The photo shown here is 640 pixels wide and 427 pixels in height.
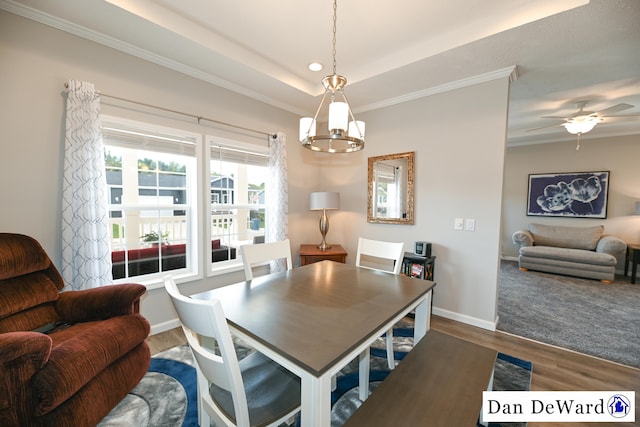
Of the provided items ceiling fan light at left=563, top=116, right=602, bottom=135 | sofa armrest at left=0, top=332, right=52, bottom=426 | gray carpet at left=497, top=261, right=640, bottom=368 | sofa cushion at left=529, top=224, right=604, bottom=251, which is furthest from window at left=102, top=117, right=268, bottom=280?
sofa cushion at left=529, top=224, right=604, bottom=251

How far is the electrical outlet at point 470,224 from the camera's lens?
2.74 metres

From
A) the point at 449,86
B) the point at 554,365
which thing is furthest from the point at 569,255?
the point at 449,86

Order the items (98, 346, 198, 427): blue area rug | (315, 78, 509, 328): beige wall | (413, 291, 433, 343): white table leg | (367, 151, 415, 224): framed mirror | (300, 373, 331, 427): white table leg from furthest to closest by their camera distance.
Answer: (367, 151, 415, 224): framed mirror < (315, 78, 509, 328): beige wall < (413, 291, 433, 343): white table leg < (98, 346, 198, 427): blue area rug < (300, 373, 331, 427): white table leg

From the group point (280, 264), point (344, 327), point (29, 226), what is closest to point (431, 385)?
point (344, 327)

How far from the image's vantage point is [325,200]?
3.50 meters

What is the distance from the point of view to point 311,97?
10.6 feet

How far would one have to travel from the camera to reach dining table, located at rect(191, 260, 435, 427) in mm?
896

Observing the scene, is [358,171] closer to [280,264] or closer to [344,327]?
[280,264]

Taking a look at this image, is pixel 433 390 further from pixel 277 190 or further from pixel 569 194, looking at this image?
pixel 569 194

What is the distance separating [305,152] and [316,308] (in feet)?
9.42

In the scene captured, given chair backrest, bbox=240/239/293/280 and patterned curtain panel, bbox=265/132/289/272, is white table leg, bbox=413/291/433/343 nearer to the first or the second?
chair backrest, bbox=240/239/293/280

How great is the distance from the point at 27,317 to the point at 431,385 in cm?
238

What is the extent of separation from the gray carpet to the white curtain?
12.5 ft

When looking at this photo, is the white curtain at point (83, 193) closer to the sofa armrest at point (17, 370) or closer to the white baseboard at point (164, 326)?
the white baseboard at point (164, 326)
